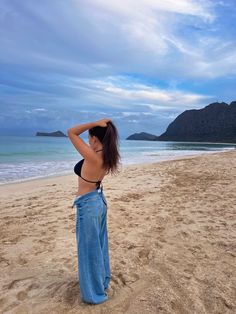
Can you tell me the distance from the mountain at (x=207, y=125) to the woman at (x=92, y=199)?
138373 millimetres

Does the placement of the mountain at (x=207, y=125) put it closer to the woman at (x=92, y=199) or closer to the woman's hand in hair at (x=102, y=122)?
the woman at (x=92, y=199)

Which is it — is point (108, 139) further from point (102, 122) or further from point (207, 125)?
point (207, 125)

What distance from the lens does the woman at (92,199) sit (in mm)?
3260

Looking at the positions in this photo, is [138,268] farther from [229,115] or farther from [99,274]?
[229,115]

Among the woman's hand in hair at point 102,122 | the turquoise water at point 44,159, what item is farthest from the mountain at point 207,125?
the woman's hand in hair at point 102,122

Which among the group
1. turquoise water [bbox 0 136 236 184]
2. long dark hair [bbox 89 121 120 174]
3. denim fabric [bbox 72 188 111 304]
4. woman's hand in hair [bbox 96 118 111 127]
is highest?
woman's hand in hair [bbox 96 118 111 127]

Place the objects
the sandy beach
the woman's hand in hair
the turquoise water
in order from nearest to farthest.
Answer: the woman's hand in hair < the sandy beach < the turquoise water

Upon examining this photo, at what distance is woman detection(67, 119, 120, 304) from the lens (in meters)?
3.26

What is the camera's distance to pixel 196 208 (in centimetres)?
774

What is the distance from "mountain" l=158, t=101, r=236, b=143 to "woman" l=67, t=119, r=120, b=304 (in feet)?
454

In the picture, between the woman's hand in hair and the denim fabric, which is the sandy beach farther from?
the woman's hand in hair

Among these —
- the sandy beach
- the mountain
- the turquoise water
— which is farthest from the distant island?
the sandy beach

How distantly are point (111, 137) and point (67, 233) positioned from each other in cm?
320

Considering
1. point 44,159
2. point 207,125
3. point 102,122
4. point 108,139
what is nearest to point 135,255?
point 108,139
